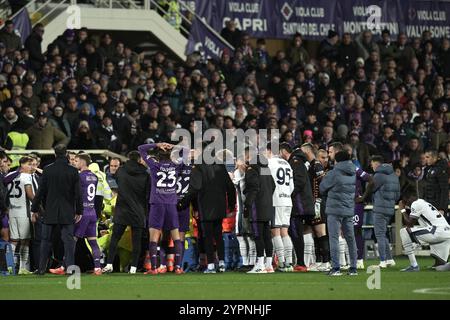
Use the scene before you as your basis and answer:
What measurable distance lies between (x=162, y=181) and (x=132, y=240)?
3.22 feet

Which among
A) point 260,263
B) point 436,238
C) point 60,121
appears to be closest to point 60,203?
point 260,263

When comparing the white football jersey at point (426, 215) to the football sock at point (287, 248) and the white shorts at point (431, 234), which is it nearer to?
the white shorts at point (431, 234)

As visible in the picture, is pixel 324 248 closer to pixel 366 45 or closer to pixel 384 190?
pixel 384 190

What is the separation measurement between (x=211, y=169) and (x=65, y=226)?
2.39 meters

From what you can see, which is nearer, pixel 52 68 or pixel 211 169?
pixel 211 169

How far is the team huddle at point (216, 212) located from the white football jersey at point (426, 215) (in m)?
0.02

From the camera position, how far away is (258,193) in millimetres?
18625

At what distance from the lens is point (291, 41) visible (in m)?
32.3

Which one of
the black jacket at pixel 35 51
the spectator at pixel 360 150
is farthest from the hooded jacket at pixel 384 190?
the black jacket at pixel 35 51

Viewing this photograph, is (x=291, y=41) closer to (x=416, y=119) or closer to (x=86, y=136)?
(x=416, y=119)

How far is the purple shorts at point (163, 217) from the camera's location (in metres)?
18.4

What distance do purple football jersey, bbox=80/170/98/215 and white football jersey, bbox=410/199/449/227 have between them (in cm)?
498

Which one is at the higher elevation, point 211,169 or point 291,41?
point 291,41
